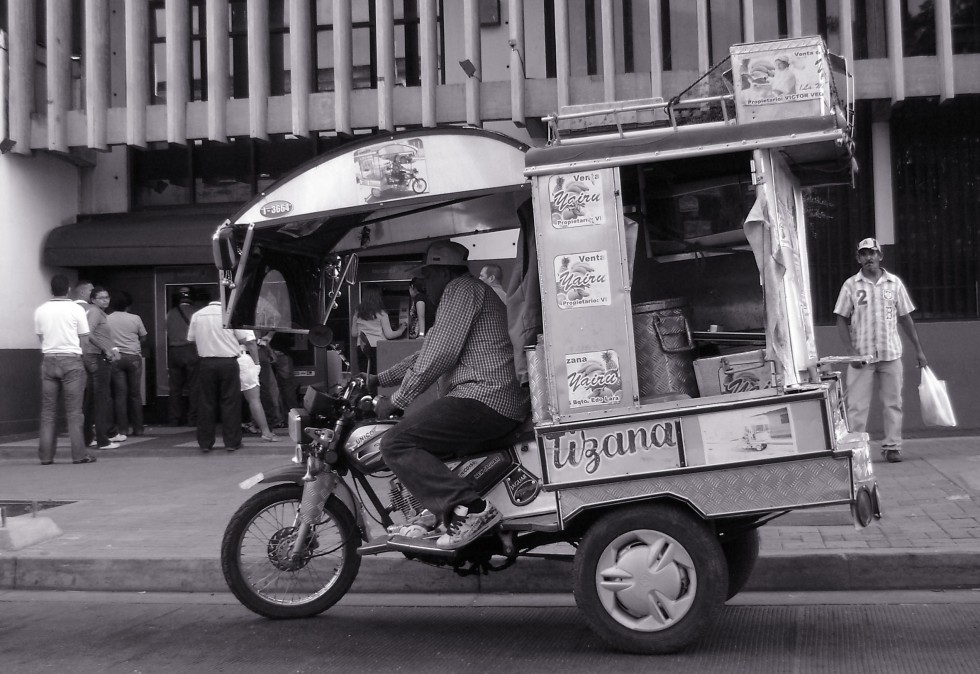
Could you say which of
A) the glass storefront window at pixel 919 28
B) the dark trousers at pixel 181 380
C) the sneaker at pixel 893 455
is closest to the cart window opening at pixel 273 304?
the sneaker at pixel 893 455

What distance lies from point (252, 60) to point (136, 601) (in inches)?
301

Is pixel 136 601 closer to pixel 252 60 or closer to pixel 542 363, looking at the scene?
pixel 542 363

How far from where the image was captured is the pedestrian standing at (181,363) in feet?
44.0

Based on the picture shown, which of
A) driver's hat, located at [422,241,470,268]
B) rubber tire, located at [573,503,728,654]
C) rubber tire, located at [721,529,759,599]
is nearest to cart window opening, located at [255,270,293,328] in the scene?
driver's hat, located at [422,241,470,268]

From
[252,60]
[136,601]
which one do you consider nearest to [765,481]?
[136,601]

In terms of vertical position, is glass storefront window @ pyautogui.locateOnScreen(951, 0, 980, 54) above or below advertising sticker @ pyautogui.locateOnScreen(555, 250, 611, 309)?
above

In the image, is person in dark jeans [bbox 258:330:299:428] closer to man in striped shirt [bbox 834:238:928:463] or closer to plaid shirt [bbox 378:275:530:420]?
man in striped shirt [bbox 834:238:928:463]

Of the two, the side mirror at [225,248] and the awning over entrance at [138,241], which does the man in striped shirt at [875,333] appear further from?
the awning over entrance at [138,241]

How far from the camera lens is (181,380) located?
1371 cm

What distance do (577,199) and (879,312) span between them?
5.35m

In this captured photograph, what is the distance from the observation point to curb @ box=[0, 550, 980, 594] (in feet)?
18.7

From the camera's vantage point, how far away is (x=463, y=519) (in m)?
5.03

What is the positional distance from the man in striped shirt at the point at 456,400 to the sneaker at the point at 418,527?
176mm

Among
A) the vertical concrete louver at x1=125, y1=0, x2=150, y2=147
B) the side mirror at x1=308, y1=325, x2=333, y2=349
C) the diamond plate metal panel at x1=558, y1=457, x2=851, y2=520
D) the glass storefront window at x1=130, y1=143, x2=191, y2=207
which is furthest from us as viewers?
the glass storefront window at x1=130, y1=143, x2=191, y2=207
